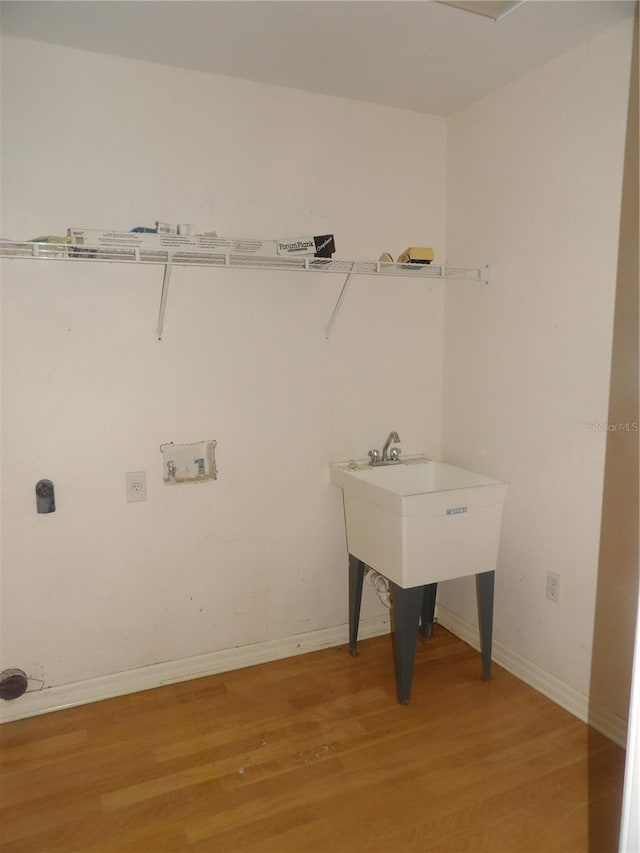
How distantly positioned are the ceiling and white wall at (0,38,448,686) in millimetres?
116

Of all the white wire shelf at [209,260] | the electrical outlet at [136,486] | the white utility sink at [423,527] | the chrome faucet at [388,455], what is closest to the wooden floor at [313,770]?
the white utility sink at [423,527]

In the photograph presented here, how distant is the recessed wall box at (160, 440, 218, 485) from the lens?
7.50 ft

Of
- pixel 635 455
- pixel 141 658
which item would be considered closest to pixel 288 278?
pixel 635 455

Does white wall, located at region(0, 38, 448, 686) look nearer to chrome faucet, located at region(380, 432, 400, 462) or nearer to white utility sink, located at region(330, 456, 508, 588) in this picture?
chrome faucet, located at region(380, 432, 400, 462)

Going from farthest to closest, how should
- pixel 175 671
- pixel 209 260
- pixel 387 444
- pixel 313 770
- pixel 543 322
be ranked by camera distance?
pixel 387 444, pixel 175 671, pixel 543 322, pixel 209 260, pixel 313 770

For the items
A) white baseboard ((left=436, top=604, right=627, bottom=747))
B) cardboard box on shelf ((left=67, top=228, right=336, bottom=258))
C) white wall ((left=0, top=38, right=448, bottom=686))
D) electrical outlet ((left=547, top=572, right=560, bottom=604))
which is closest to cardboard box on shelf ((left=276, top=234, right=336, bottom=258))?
cardboard box on shelf ((left=67, top=228, right=336, bottom=258))

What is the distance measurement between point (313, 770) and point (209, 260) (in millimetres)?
1665

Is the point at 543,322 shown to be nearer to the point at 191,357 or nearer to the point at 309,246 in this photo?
the point at 309,246

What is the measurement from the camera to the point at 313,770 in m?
1.89

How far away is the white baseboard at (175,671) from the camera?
7.11ft

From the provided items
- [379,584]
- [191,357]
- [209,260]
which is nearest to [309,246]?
[209,260]

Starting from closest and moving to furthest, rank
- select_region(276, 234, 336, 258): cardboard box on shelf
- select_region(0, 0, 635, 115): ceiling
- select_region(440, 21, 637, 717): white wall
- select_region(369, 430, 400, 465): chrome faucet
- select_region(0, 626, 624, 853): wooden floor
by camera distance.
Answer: select_region(0, 626, 624, 853): wooden floor, select_region(0, 0, 635, 115): ceiling, select_region(440, 21, 637, 717): white wall, select_region(276, 234, 336, 258): cardboard box on shelf, select_region(369, 430, 400, 465): chrome faucet

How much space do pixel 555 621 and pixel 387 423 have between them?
3.33ft

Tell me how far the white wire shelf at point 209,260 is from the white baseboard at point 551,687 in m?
1.50
